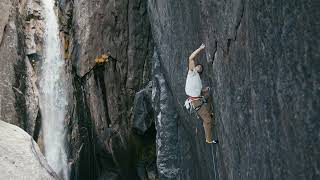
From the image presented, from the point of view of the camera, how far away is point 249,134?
25.8 feet

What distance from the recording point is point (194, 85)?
1012 centimetres

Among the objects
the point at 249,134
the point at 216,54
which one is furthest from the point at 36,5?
the point at 249,134

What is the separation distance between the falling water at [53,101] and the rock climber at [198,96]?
1196 centimetres

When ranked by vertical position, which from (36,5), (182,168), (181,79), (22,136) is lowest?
(182,168)

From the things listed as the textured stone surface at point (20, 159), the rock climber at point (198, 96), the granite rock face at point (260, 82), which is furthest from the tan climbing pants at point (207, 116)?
the textured stone surface at point (20, 159)

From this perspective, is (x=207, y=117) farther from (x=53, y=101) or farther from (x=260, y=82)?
(x=53, y=101)

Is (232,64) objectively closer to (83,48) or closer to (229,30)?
(229,30)

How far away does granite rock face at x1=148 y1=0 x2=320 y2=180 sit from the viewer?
5625 millimetres

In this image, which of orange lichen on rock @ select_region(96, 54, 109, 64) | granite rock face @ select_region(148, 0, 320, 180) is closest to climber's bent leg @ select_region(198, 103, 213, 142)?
granite rock face @ select_region(148, 0, 320, 180)

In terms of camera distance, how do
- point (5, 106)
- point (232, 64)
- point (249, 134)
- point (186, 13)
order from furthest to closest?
point (5, 106) → point (186, 13) → point (232, 64) → point (249, 134)

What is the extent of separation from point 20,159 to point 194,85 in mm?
6153

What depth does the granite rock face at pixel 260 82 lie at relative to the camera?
5.62 meters

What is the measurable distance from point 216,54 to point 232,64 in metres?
1.17

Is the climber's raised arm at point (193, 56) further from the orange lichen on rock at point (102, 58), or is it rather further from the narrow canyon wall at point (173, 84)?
the orange lichen on rock at point (102, 58)
